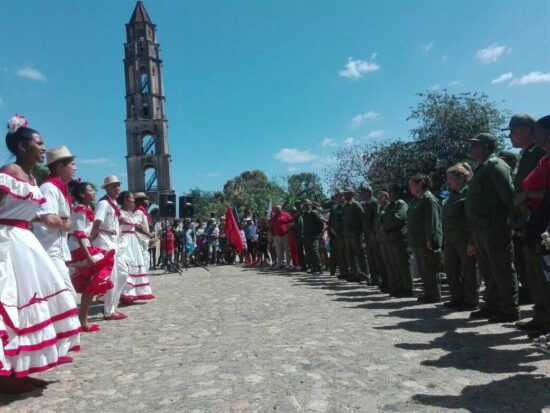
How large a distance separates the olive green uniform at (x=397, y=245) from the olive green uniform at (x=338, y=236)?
2930 millimetres

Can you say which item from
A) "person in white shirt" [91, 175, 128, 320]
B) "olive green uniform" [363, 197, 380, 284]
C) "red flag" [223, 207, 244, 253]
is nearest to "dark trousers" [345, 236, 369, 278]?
"olive green uniform" [363, 197, 380, 284]

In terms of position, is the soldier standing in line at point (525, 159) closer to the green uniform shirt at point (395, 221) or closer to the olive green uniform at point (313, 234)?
the green uniform shirt at point (395, 221)

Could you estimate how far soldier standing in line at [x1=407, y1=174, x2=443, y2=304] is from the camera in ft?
23.2

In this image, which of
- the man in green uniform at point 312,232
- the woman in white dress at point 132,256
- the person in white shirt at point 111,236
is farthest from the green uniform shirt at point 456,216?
the man in green uniform at point 312,232

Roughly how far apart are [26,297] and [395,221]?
597 centimetres

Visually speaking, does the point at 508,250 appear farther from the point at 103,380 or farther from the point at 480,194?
the point at 103,380

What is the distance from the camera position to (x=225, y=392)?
347cm

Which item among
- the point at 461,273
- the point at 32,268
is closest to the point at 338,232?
the point at 461,273

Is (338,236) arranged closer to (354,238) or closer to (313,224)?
(354,238)

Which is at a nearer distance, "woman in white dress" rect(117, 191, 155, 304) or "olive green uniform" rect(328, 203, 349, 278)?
"woman in white dress" rect(117, 191, 155, 304)

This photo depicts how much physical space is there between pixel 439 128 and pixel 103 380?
3006 centimetres

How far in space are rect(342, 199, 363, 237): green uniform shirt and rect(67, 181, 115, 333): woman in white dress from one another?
5686 mm

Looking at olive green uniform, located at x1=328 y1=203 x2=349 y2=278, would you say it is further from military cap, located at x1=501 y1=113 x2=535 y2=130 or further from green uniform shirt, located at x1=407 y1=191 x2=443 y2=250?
military cap, located at x1=501 y1=113 x2=535 y2=130

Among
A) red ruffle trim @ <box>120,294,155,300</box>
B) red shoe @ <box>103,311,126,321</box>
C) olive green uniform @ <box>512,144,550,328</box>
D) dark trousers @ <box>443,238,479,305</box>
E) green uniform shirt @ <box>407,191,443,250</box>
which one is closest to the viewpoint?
olive green uniform @ <box>512,144,550,328</box>
